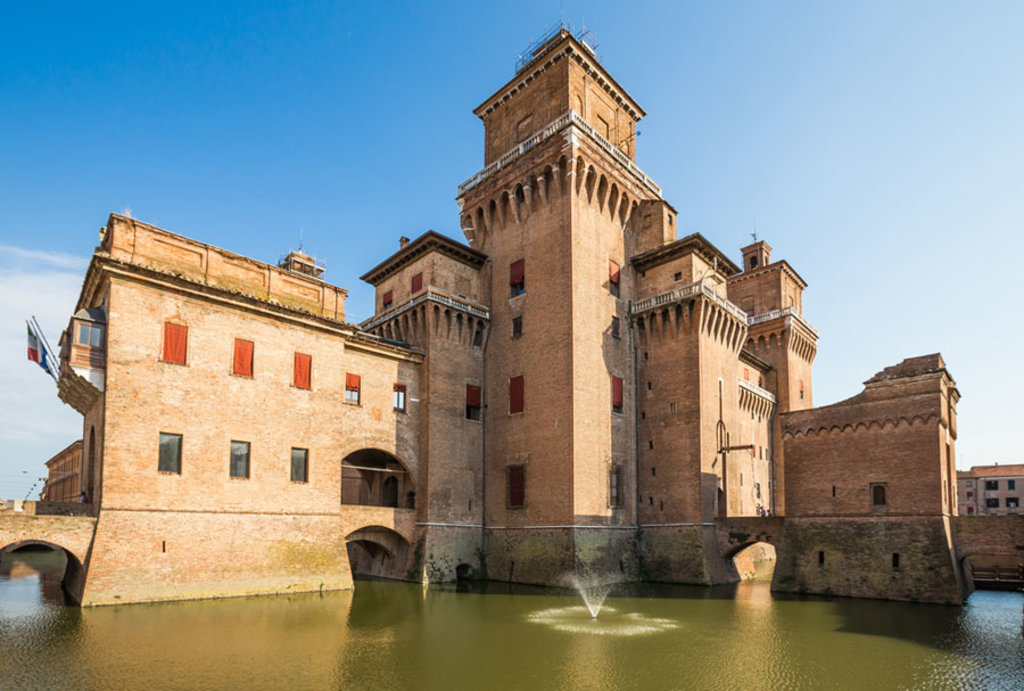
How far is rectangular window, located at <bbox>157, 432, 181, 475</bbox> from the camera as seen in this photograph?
24312mm

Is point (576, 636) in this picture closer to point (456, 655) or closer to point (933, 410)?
point (456, 655)

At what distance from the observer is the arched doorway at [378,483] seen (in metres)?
34.9

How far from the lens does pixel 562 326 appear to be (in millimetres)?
33500

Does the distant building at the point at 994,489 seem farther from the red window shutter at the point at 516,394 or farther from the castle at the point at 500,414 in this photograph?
the red window shutter at the point at 516,394

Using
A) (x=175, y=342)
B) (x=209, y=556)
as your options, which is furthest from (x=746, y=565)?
(x=175, y=342)

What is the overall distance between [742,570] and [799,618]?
13.3m

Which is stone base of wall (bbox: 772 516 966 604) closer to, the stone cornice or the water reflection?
the water reflection

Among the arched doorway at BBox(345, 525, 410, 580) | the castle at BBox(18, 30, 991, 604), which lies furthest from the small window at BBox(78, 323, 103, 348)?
the arched doorway at BBox(345, 525, 410, 580)

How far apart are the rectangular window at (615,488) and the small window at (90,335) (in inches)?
912

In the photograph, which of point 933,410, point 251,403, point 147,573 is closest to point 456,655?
point 147,573

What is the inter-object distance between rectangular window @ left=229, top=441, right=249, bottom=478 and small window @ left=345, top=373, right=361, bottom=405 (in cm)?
594

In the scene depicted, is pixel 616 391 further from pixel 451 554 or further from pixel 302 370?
pixel 302 370

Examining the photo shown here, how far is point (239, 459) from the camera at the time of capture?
2639 cm

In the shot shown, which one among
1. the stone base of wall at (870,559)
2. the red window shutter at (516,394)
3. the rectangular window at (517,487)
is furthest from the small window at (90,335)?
the stone base of wall at (870,559)
